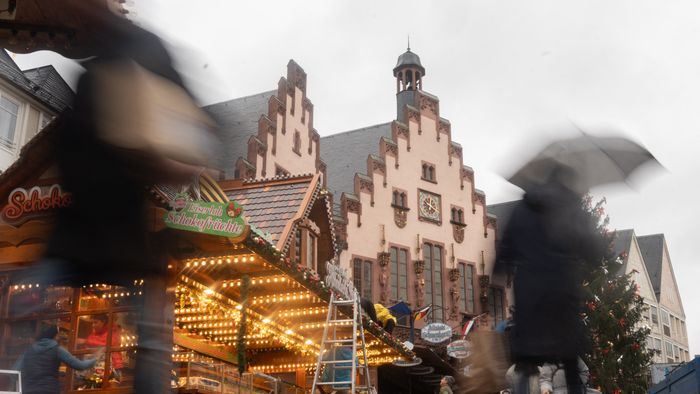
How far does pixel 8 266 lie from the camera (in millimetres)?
8617

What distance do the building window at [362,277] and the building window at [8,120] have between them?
16306mm

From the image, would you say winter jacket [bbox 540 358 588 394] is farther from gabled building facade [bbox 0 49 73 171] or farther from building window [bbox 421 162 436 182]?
building window [bbox 421 162 436 182]

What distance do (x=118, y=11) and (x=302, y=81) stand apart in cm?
3164

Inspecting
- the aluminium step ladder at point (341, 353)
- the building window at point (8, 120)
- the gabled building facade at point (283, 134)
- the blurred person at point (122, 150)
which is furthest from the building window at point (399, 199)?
the blurred person at point (122, 150)

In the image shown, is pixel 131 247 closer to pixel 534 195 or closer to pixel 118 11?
pixel 118 11

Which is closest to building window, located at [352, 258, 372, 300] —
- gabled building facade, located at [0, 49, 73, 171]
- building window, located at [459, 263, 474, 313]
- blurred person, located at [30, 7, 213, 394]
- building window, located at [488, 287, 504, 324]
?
building window, located at [459, 263, 474, 313]

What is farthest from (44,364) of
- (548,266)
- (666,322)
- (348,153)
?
(666,322)

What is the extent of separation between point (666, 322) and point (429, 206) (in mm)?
35709

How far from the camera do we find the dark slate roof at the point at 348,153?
130 feet

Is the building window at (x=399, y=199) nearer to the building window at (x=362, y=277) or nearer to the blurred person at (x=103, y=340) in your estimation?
the building window at (x=362, y=277)

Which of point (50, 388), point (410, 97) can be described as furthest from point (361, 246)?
point (50, 388)

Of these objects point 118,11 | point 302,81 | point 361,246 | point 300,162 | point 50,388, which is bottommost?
point 50,388

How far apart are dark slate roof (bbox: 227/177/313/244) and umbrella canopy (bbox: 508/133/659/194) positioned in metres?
12.5

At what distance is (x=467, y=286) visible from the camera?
40156 millimetres
